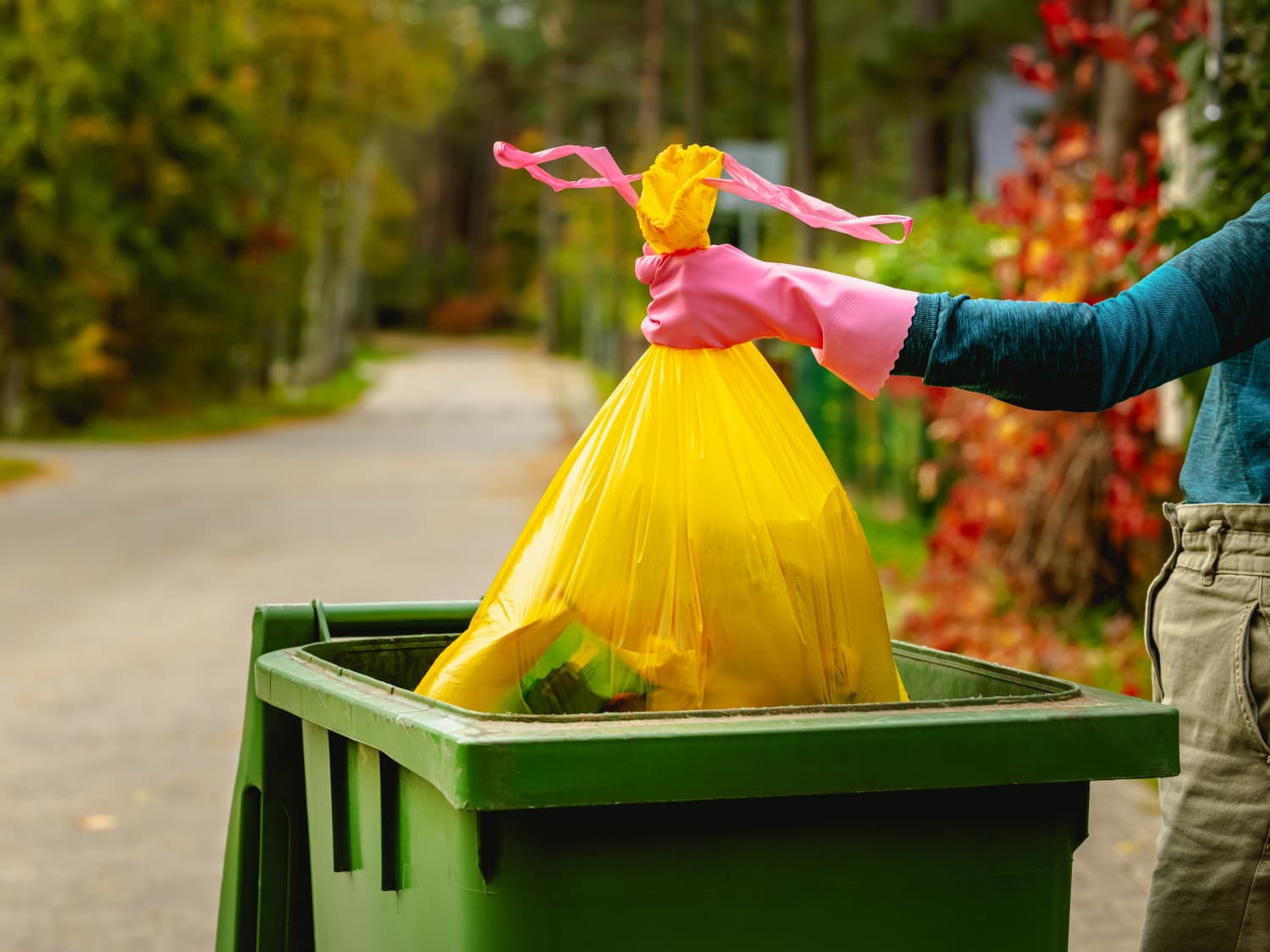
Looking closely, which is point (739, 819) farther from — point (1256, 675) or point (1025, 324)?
point (1256, 675)

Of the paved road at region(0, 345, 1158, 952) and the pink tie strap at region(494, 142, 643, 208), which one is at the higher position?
the pink tie strap at region(494, 142, 643, 208)

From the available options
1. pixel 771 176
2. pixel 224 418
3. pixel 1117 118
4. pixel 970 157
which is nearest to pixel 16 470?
pixel 771 176

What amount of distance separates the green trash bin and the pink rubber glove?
414 mm

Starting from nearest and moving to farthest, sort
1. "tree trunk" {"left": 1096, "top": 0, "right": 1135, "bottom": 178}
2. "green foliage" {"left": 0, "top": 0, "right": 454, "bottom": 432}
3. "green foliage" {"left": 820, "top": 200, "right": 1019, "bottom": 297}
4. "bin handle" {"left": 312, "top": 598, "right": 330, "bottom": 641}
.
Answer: "bin handle" {"left": 312, "top": 598, "right": 330, "bottom": 641} → "tree trunk" {"left": 1096, "top": 0, "right": 1135, "bottom": 178} → "green foliage" {"left": 820, "top": 200, "right": 1019, "bottom": 297} → "green foliage" {"left": 0, "top": 0, "right": 454, "bottom": 432}

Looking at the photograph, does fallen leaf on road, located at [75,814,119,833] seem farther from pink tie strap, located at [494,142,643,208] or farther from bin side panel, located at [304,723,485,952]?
pink tie strap, located at [494,142,643,208]

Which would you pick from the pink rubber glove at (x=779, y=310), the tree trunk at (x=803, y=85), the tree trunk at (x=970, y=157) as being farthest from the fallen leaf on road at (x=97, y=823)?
the tree trunk at (x=970, y=157)

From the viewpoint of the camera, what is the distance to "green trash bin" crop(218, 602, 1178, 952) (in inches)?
76.4

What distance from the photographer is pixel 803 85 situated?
1830 centimetres

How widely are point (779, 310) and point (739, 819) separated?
0.59 metres

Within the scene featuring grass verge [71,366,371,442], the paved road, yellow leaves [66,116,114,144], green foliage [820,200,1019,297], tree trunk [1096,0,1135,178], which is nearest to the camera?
the paved road

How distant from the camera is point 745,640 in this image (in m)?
2.28

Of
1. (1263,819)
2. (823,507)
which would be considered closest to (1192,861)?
(1263,819)

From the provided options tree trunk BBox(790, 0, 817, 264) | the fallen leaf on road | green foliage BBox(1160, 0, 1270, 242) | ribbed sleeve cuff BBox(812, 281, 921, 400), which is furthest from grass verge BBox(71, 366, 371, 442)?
ribbed sleeve cuff BBox(812, 281, 921, 400)

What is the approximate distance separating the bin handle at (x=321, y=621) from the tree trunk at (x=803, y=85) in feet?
49.1
